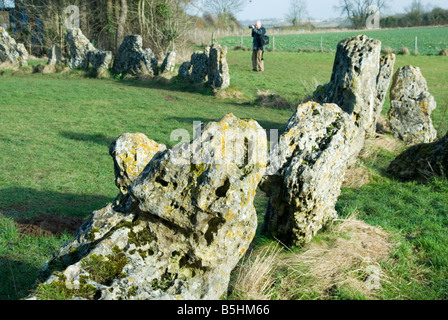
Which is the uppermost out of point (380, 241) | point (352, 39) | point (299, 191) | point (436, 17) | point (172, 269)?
point (436, 17)

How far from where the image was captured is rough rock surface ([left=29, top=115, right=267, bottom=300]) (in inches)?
155

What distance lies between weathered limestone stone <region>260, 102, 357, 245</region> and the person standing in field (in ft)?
68.3

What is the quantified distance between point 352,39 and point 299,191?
8.24 meters

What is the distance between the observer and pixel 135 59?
24.9m

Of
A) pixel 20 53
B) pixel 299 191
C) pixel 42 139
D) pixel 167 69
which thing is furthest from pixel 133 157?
pixel 20 53

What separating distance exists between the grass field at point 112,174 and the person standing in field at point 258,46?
3.61 ft

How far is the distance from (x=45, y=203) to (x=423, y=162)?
7904 millimetres

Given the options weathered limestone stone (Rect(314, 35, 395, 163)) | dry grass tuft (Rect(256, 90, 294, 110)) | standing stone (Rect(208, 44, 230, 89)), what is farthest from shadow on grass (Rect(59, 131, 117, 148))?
standing stone (Rect(208, 44, 230, 89))

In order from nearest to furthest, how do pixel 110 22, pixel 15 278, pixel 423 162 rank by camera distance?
1. pixel 15 278
2. pixel 423 162
3. pixel 110 22

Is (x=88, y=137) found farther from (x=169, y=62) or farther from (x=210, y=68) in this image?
(x=169, y=62)

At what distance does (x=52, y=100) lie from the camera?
18609 millimetres

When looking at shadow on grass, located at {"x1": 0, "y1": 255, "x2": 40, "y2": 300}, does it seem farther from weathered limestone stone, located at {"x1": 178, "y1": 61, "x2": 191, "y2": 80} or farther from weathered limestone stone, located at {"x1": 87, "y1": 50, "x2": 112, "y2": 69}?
weathered limestone stone, located at {"x1": 87, "y1": 50, "x2": 112, "y2": 69}

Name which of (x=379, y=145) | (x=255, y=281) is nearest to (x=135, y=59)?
(x=379, y=145)
